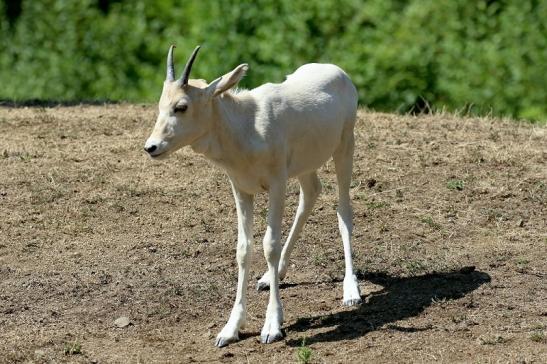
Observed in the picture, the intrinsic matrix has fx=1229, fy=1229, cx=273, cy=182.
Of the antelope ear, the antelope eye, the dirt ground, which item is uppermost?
the antelope ear

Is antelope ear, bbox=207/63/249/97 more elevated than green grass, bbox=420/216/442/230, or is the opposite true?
antelope ear, bbox=207/63/249/97

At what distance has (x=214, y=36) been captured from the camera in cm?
1606

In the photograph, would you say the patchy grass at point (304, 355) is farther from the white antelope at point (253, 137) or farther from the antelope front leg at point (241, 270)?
the antelope front leg at point (241, 270)

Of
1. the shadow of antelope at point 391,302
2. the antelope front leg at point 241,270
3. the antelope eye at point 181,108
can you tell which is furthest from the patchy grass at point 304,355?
the antelope eye at point 181,108

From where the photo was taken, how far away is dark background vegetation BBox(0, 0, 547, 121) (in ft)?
47.4

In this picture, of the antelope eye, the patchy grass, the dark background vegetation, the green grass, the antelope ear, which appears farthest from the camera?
the dark background vegetation

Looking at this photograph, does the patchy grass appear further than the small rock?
No

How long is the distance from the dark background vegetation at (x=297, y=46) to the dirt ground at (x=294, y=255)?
2.07m

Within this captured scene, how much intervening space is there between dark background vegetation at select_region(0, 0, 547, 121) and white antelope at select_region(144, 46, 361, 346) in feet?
18.0

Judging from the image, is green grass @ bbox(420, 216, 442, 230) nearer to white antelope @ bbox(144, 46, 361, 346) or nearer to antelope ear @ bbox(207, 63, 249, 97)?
white antelope @ bbox(144, 46, 361, 346)

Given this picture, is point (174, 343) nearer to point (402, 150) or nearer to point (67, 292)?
point (67, 292)

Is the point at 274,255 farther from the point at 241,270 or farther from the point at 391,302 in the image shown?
the point at 391,302

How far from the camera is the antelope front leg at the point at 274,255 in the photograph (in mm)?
7711

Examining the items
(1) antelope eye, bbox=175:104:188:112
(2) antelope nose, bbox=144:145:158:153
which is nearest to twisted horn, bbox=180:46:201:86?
(1) antelope eye, bbox=175:104:188:112
